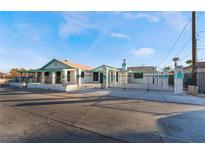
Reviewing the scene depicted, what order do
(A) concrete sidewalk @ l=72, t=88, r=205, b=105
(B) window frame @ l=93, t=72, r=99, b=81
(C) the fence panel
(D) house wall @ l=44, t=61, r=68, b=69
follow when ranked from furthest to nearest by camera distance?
1. (B) window frame @ l=93, t=72, r=99, b=81
2. (D) house wall @ l=44, t=61, r=68, b=69
3. (C) the fence panel
4. (A) concrete sidewalk @ l=72, t=88, r=205, b=105

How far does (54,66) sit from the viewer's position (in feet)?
78.2

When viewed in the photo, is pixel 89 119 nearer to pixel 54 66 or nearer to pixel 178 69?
pixel 178 69

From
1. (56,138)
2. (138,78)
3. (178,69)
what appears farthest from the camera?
(138,78)

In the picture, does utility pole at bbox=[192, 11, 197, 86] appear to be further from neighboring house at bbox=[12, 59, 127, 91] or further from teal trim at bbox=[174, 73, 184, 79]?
neighboring house at bbox=[12, 59, 127, 91]

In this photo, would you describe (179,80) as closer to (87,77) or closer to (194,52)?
(194,52)

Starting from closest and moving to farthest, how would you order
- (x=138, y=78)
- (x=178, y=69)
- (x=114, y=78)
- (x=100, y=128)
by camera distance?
(x=100, y=128)
(x=178, y=69)
(x=114, y=78)
(x=138, y=78)

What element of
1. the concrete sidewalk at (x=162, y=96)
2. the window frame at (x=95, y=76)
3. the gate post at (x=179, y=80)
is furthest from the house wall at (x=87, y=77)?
the gate post at (x=179, y=80)

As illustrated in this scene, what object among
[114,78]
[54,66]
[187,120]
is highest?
[54,66]

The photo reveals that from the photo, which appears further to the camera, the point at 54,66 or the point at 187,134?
the point at 54,66

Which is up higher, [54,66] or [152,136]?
[54,66]

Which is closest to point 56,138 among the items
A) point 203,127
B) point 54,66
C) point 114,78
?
point 203,127

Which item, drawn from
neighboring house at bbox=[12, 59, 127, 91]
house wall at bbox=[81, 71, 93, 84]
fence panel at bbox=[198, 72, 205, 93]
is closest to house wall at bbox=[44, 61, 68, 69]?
neighboring house at bbox=[12, 59, 127, 91]

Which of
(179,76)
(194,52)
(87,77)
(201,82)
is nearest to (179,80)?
(179,76)

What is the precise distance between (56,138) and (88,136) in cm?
80
